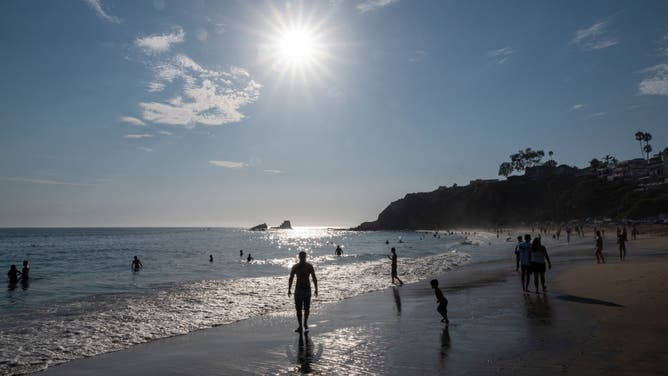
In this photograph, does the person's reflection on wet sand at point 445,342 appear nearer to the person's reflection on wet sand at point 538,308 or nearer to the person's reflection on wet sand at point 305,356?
the person's reflection on wet sand at point 538,308

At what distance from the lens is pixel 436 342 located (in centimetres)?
864

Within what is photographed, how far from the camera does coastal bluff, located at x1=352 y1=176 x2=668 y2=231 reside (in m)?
101

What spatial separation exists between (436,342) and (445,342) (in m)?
0.19

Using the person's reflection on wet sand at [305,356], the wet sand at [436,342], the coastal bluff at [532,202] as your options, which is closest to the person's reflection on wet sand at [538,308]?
the wet sand at [436,342]

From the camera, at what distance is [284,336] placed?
10.2 metres

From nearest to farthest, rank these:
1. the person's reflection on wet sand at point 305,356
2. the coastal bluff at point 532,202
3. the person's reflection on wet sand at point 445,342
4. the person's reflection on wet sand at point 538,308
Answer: the person's reflection on wet sand at point 305,356, the person's reflection on wet sand at point 445,342, the person's reflection on wet sand at point 538,308, the coastal bluff at point 532,202

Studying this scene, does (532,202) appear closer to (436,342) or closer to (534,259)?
(534,259)

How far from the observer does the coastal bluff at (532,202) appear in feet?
333

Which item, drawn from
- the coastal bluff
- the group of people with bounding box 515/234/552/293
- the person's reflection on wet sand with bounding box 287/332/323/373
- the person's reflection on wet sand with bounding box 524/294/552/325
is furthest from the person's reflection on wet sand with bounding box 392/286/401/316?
the coastal bluff

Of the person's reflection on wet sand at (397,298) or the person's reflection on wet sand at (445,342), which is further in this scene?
the person's reflection on wet sand at (397,298)

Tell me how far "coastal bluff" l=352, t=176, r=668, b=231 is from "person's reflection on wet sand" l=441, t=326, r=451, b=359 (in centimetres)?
10052

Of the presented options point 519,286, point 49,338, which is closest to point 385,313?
point 519,286

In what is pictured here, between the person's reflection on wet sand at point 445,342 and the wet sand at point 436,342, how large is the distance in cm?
2

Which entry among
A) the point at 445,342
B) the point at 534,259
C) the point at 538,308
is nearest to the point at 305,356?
the point at 445,342
